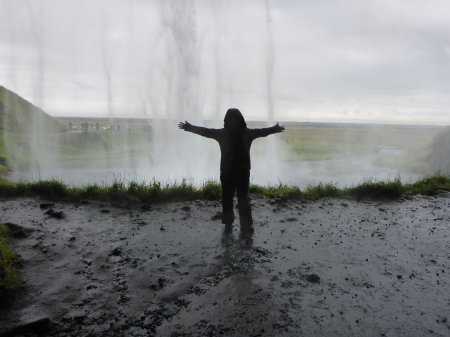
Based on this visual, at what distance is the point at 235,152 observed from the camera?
5.71 metres

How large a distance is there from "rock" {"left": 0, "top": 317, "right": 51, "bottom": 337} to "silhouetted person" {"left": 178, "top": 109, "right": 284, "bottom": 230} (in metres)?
3.53

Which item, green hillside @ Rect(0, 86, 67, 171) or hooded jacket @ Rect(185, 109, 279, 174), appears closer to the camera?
hooded jacket @ Rect(185, 109, 279, 174)

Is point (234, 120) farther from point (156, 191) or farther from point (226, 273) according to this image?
point (156, 191)

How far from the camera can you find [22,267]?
407 centimetres

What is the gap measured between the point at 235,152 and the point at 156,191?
291 centimetres

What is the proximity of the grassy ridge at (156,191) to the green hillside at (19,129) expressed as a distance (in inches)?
375

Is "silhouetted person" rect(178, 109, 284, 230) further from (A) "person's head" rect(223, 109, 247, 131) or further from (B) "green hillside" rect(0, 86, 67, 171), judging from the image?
(B) "green hillside" rect(0, 86, 67, 171)

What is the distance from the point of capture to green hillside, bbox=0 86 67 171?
16609mm

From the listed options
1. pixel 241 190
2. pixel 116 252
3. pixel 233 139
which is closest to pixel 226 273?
pixel 116 252

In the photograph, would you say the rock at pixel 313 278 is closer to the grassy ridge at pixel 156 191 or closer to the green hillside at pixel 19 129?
the grassy ridge at pixel 156 191

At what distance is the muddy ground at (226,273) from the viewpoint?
315 cm

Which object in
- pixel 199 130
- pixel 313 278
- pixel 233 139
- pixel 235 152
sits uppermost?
pixel 199 130

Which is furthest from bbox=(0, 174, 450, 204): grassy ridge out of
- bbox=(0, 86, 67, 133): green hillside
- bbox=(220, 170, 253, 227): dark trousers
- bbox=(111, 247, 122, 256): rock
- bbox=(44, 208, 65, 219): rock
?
→ bbox=(0, 86, 67, 133): green hillside

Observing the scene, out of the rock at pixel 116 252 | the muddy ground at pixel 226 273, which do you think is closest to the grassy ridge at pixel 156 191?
the muddy ground at pixel 226 273
